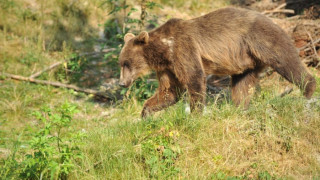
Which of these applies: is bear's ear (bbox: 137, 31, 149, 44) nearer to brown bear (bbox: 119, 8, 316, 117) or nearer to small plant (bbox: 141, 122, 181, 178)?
brown bear (bbox: 119, 8, 316, 117)

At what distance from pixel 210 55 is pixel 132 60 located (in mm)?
1471

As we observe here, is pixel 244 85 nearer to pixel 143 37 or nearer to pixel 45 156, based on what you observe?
pixel 143 37

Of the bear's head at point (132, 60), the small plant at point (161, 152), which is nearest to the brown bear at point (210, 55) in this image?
the bear's head at point (132, 60)

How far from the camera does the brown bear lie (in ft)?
18.8

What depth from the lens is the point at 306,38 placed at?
8.47 meters

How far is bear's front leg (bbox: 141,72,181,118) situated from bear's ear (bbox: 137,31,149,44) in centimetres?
69

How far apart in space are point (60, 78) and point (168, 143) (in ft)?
18.7

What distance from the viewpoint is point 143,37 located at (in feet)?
20.2

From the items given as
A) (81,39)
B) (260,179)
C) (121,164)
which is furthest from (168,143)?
(81,39)

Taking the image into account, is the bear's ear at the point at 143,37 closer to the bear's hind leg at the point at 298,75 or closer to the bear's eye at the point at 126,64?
the bear's eye at the point at 126,64

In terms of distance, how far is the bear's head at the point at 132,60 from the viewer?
638 cm

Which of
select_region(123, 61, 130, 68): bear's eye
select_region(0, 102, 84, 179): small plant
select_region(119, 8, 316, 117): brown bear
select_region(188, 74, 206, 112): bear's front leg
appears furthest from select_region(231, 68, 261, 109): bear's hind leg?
select_region(0, 102, 84, 179): small plant

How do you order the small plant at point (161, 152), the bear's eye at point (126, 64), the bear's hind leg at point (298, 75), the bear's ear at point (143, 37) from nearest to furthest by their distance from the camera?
the small plant at point (161, 152), the bear's hind leg at point (298, 75), the bear's ear at point (143, 37), the bear's eye at point (126, 64)

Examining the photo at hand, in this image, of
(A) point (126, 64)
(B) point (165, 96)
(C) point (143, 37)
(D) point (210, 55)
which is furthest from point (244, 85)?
(A) point (126, 64)
